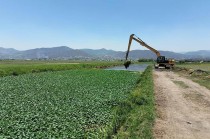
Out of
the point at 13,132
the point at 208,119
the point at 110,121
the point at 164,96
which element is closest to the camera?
the point at 13,132

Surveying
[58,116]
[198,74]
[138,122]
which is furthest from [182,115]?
[198,74]

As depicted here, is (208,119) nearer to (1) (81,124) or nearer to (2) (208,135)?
(2) (208,135)

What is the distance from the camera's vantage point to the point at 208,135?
532 inches

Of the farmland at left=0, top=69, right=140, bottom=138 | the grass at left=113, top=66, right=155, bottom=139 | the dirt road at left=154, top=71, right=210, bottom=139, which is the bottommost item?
the dirt road at left=154, top=71, right=210, bottom=139

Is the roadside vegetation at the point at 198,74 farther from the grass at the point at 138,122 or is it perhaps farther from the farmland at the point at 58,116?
the farmland at the point at 58,116

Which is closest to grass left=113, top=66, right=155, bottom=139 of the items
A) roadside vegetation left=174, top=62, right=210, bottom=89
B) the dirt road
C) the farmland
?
the dirt road

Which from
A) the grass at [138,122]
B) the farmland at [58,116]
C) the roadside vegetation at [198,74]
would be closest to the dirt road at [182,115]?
the grass at [138,122]

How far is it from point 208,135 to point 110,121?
198 inches

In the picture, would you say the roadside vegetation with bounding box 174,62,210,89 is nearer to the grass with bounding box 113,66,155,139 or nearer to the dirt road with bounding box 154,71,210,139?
the dirt road with bounding box 154,71,210,139

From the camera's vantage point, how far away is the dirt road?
13.9 meters

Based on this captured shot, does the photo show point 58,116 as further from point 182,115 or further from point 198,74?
point 198,74

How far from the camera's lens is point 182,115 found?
1781 cm

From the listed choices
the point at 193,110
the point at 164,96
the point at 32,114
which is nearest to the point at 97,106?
the point at 32,114

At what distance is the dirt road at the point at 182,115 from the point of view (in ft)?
45.5
